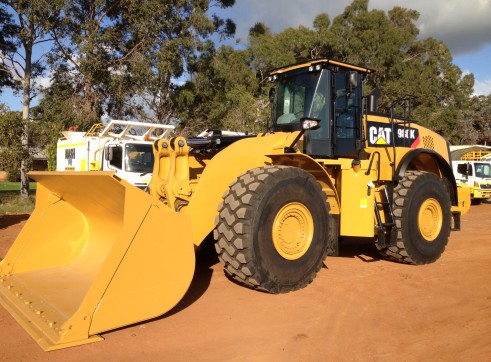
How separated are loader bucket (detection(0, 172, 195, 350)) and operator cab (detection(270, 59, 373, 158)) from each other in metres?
2.62

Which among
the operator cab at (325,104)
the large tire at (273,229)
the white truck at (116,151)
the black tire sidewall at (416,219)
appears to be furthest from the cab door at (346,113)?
the white truck at (116,151)

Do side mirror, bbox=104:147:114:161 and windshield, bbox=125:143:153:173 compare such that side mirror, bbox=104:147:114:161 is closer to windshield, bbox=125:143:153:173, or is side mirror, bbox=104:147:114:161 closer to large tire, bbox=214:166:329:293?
windshield, bbox=125:143:153:173

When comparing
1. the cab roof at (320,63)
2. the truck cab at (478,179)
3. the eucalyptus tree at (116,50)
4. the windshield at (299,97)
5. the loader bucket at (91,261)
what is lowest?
the loader bucket at (91,261)

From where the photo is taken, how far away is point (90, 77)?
64.9 ft

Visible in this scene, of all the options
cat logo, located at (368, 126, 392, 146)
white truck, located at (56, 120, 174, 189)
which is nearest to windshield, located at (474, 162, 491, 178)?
white truck, located at (56, 120, 174, 189)

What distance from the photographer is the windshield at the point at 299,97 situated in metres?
6.08

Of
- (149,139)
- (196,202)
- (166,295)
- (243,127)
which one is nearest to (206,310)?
(166,295)

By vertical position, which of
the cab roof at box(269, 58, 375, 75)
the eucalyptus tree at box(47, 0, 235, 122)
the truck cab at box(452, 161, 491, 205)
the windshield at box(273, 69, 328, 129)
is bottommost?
the truck cab at box(452, 161, 491, 205)

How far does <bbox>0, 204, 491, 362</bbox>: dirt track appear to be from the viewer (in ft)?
11.7

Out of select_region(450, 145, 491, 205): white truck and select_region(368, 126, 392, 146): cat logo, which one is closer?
select_region(368, 126, 392, 146): cat logo

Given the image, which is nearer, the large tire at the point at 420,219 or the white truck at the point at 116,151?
the large tire at the point at 420,219

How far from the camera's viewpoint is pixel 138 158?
42.2ft

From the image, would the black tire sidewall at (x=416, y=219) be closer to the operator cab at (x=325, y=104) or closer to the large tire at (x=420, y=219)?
the large tire at (x=420, y=219)

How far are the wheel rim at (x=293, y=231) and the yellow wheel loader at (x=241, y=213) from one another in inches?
0.6
